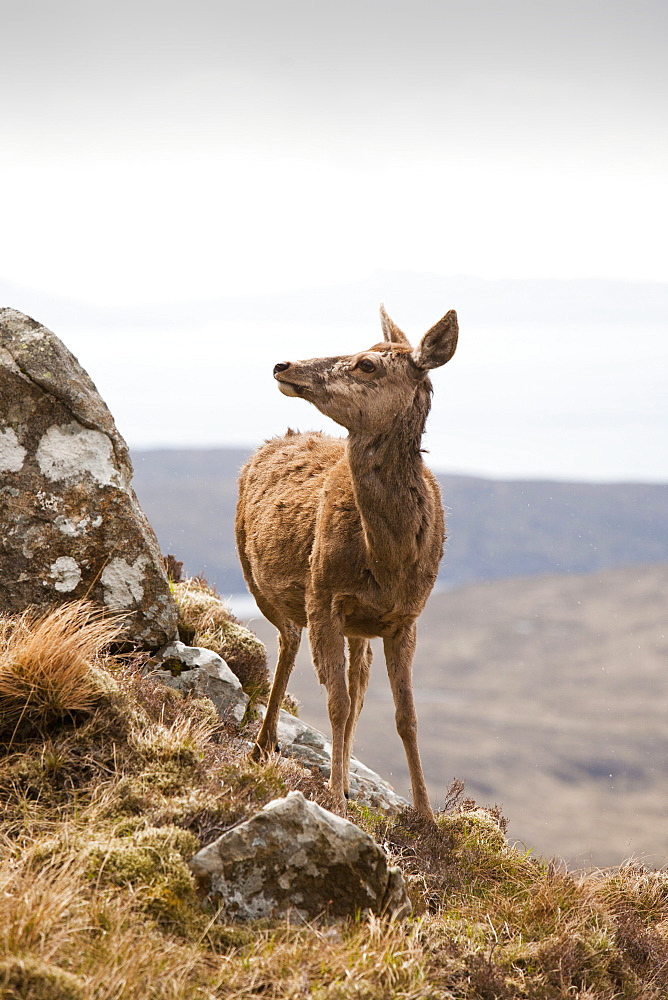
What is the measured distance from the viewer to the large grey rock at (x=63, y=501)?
830cm

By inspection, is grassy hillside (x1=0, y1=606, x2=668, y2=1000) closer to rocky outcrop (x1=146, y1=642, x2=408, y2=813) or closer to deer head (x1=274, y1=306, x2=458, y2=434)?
rocky outcrop (x1=146, y1=642, x2=408, y2=813)

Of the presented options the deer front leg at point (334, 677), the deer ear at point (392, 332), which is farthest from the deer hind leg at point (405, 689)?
the deer ear at point (392, 332)

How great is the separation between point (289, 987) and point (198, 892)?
882 millimetres

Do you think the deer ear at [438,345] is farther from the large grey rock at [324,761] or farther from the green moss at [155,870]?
the large grey rock at [324,761]

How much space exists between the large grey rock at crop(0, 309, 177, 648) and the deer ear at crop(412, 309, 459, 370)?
10.3 feet

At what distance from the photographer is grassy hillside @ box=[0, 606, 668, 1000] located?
175 inches

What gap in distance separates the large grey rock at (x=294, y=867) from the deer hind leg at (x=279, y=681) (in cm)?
366

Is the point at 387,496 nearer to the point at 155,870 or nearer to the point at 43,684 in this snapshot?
the point at 43,684

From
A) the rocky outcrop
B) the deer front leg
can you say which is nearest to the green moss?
the deer front leg

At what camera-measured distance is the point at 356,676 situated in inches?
360

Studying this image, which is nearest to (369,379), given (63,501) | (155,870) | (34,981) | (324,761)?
(63,501)

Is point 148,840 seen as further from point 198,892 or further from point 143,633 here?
point 143,633

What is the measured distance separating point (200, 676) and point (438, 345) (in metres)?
3.93

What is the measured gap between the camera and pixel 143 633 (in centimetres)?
876
